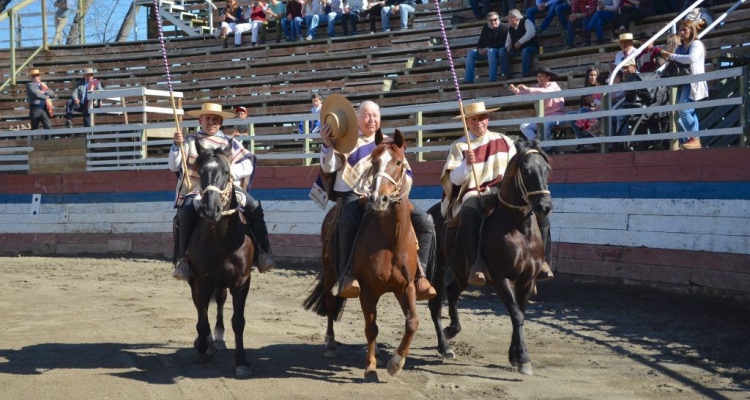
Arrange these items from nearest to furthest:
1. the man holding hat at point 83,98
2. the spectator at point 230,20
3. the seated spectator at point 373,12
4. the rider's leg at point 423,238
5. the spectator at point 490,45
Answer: the rider's leg at point 423,238 → the spectator at point 490,45 → the man holding hat at point 83,98 → the seated spectator at point 373,12 → the spectator at point 230,20

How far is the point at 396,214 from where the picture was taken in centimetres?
802

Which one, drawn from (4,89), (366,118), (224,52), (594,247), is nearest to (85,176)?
(224,52)

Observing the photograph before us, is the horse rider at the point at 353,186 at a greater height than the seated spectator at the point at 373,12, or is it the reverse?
the seated spectator at the point at 373,12

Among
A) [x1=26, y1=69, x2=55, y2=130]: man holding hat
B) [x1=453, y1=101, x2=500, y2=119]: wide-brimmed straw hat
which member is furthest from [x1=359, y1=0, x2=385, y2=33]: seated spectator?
[x1=453, y1=101, x2=500, y2=119]: wide-brimmed straw hat

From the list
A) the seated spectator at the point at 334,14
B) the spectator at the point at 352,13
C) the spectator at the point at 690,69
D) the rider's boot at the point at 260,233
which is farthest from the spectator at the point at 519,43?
the rider's boot at the point at 260,233

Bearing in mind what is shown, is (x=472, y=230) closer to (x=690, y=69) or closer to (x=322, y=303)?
(x=322, y=303)

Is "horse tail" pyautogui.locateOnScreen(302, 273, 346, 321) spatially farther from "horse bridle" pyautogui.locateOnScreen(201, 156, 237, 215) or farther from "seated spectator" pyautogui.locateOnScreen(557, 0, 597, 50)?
"seated spectator" pyautogui.locateOnScreen(557, 0, 597, 50)

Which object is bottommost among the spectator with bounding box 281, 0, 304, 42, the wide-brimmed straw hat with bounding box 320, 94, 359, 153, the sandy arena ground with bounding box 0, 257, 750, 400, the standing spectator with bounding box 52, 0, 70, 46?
the sandy arena ground with bounding box 0, 257, 750, 400

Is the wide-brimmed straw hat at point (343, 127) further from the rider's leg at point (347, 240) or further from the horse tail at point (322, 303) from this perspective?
the horse tail at point (322, 303)

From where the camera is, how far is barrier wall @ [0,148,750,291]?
1123cm

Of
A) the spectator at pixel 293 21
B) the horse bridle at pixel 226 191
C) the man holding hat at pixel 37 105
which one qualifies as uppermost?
the spectator at pixel 293 21

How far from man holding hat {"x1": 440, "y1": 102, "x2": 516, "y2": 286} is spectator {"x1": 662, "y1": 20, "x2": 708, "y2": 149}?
12.5 ft

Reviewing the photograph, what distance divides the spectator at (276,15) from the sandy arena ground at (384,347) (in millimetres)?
12029

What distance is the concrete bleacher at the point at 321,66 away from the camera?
17531 mm
